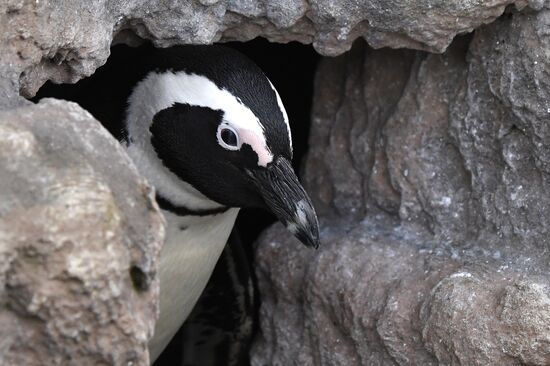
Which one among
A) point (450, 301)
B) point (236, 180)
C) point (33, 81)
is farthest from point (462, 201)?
point (33, 81)

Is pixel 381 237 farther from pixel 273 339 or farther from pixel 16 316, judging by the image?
pixel 16 316

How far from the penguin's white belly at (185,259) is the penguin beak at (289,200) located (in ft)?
1.01

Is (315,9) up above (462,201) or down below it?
above

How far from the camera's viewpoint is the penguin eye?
5.99 feet

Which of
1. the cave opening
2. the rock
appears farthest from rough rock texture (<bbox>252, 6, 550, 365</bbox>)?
the cave opening

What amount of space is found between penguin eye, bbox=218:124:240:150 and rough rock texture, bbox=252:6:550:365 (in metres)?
0.48

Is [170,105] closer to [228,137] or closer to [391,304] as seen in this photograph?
[228,137]

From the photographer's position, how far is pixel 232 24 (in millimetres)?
1962

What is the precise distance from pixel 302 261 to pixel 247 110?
60 centimetres

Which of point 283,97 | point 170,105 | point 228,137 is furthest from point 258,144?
point 283,97

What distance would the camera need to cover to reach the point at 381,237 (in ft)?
7.25

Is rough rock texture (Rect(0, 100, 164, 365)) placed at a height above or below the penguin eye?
above

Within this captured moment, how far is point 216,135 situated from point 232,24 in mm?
251

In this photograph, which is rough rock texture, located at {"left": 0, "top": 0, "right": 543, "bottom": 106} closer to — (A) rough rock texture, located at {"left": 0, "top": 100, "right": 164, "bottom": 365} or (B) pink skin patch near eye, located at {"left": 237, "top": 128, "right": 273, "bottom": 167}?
(B) pink skin patch near eye, located at {"left": 237, "top": 128, "right": 273, "bottom": 167}
